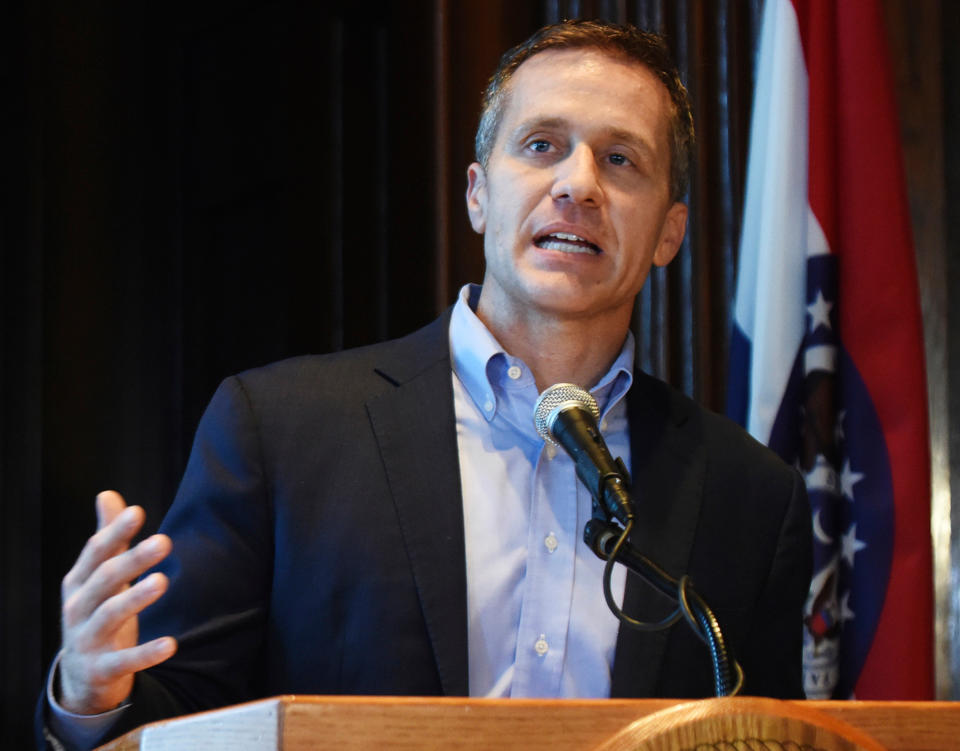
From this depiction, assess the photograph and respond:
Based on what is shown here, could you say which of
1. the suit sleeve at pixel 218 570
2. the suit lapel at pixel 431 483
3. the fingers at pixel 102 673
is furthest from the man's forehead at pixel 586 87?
the fingers at pixel 102 673

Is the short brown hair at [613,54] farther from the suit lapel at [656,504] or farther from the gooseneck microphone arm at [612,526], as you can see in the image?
the gooseneck microphone arm at [612,526]

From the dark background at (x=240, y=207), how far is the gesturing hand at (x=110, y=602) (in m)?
1.63

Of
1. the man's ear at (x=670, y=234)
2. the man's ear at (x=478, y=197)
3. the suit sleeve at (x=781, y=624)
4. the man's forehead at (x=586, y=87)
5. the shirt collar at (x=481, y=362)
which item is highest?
the man's forehead at (x=586, y=87)

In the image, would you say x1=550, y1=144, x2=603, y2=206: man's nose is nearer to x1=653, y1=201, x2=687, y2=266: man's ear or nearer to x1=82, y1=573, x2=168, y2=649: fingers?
x1=653, y1=201, x2=687, y2=266: man's ear

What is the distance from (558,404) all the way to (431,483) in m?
0.44

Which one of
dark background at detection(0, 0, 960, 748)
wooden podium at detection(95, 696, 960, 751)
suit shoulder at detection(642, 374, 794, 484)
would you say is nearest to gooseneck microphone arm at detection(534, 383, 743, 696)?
wooden podium at detection(95, 696, 960, 751)

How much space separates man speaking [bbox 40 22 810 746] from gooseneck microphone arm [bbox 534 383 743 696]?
428 mm

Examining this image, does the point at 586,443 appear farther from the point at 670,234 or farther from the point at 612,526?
the point at 670,234

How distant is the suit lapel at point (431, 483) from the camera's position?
1498mm

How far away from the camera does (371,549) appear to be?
1.56m

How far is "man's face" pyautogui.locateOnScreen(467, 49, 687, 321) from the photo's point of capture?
176 cm

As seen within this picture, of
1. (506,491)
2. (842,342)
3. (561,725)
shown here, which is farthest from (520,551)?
(842,342)

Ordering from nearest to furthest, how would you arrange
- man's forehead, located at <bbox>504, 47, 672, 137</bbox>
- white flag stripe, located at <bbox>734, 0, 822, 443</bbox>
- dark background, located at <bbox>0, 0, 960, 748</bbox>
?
1. man's forehead, located at <bbox>504, 47, 672, 137</bbox>
2. white flag stripe, located at <bbox>734, 0, 822, 443</bbox>
3. dark background, located at <bbox>0, 0, 960, 748</bbox>

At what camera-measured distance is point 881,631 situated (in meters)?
2.19
